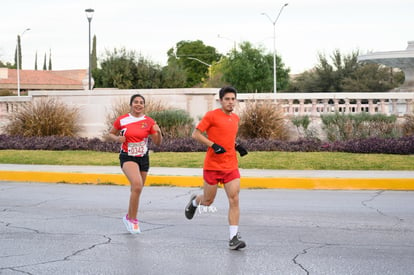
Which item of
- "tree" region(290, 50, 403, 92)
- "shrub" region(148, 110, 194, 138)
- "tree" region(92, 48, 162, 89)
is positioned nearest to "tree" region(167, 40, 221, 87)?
"tree" region(290, 50, 403, 92)

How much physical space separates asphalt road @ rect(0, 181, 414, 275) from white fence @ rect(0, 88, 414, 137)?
391 inches

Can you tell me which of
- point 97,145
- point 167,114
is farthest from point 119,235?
point 167,114

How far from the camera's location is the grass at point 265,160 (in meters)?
15.9

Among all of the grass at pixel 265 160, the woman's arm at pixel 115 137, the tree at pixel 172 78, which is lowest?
the grass at pixel 265 160

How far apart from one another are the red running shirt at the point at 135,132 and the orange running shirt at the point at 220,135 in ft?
3.24

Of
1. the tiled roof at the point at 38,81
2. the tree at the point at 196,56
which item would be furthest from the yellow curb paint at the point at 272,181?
the tree at the point at 196,56

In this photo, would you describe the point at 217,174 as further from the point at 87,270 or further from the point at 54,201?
the point at 54,201

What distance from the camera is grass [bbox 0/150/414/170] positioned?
1587cm

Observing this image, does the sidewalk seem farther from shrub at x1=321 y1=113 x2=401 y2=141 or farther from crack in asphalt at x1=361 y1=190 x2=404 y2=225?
shrub at x1=321 y1=113 x2=401 y2=141

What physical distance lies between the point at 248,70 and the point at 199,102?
46071 millimetres

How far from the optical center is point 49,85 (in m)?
93.0

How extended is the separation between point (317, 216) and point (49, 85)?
3386 inches

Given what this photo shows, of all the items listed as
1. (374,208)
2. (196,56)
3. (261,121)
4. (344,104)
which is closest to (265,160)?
(261,121)

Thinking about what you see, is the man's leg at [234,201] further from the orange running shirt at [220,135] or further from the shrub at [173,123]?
the shrub at [173,123]
